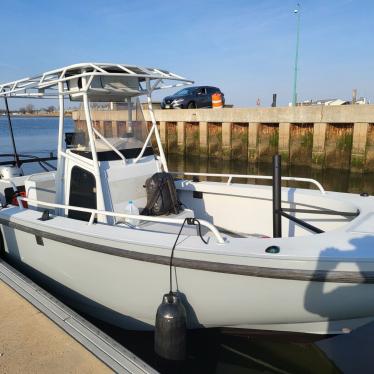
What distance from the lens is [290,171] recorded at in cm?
1362

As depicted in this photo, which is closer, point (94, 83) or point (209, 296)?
point (209, 296)

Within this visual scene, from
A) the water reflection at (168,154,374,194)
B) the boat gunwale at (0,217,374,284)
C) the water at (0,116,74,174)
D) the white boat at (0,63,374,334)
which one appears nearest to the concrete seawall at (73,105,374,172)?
the water reflection at (168,154,374,194)

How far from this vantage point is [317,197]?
178 inches

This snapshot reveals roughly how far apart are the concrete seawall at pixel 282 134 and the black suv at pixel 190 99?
74.6 inches

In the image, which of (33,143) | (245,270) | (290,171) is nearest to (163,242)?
(245,270)

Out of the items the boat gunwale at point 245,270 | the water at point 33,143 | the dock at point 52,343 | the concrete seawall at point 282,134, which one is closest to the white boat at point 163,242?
the boat gunwale at point 245,270

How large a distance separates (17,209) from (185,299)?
2.56 m

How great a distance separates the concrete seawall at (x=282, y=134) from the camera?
40.9ft

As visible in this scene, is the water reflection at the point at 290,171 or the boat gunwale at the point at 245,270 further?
the water reflection at the point at 290,171

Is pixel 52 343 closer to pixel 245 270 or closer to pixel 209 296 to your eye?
pixel 209 296

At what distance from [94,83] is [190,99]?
1619 cm

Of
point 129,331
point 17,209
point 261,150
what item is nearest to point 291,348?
point 129,331

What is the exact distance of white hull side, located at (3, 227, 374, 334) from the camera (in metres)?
2.97

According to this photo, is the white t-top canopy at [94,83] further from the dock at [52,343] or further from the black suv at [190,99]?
the black suv at [190,99]
